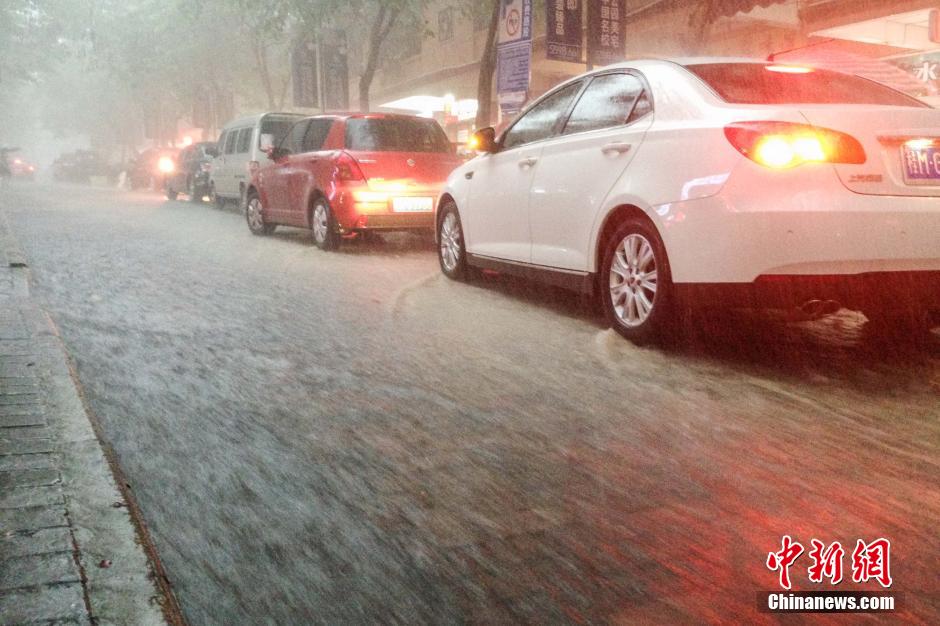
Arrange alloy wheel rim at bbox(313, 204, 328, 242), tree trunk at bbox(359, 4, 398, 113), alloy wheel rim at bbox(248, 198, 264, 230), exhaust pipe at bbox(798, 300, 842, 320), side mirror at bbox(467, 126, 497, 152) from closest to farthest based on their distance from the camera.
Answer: exhaust pipe at bbox(798, 300, 842, 320)
side mirror at bbox(467, 126, 497, 152)
alloy wheel rim at bbox(313, 204, 328, 242)
alloy wheel rim at bbox(248, 198, 264, 230)
tree trunk at bbox(359, 4, 398, 113)

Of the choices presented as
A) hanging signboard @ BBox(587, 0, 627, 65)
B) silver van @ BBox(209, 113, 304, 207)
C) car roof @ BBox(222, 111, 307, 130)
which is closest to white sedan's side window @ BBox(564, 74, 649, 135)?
hanging signboard @ BBox(587, 0, 627, 65)

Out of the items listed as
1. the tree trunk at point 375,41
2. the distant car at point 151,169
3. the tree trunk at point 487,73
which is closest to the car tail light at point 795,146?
the tree trunk at point 487,73

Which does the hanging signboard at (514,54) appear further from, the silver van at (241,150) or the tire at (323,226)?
the tire at (323,226)

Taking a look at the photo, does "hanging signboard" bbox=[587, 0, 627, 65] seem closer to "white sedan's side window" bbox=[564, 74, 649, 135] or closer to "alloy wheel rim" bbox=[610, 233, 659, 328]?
"white sedan's side window" bbox=[564, 74, 649, 135]

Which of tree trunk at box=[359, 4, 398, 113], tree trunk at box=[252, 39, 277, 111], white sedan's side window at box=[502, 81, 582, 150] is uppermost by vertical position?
tree trunk at box=[252, 39, 277, 111]

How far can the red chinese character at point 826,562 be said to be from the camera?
2428 mm

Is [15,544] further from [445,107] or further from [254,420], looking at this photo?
[445,107]

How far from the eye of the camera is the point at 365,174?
35.6ft

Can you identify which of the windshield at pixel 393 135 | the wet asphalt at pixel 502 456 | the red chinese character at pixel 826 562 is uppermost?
the windshield at pixel 393 135

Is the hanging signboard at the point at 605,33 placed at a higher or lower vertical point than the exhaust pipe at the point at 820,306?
higher

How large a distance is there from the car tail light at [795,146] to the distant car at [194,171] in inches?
813

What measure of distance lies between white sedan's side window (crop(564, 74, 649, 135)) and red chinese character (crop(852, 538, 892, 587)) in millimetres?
3487

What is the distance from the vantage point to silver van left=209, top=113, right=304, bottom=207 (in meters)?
17.8

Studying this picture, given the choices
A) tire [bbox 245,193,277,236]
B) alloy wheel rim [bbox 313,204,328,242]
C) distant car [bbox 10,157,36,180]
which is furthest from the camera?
distant car [bbox 10,157,36,180]
